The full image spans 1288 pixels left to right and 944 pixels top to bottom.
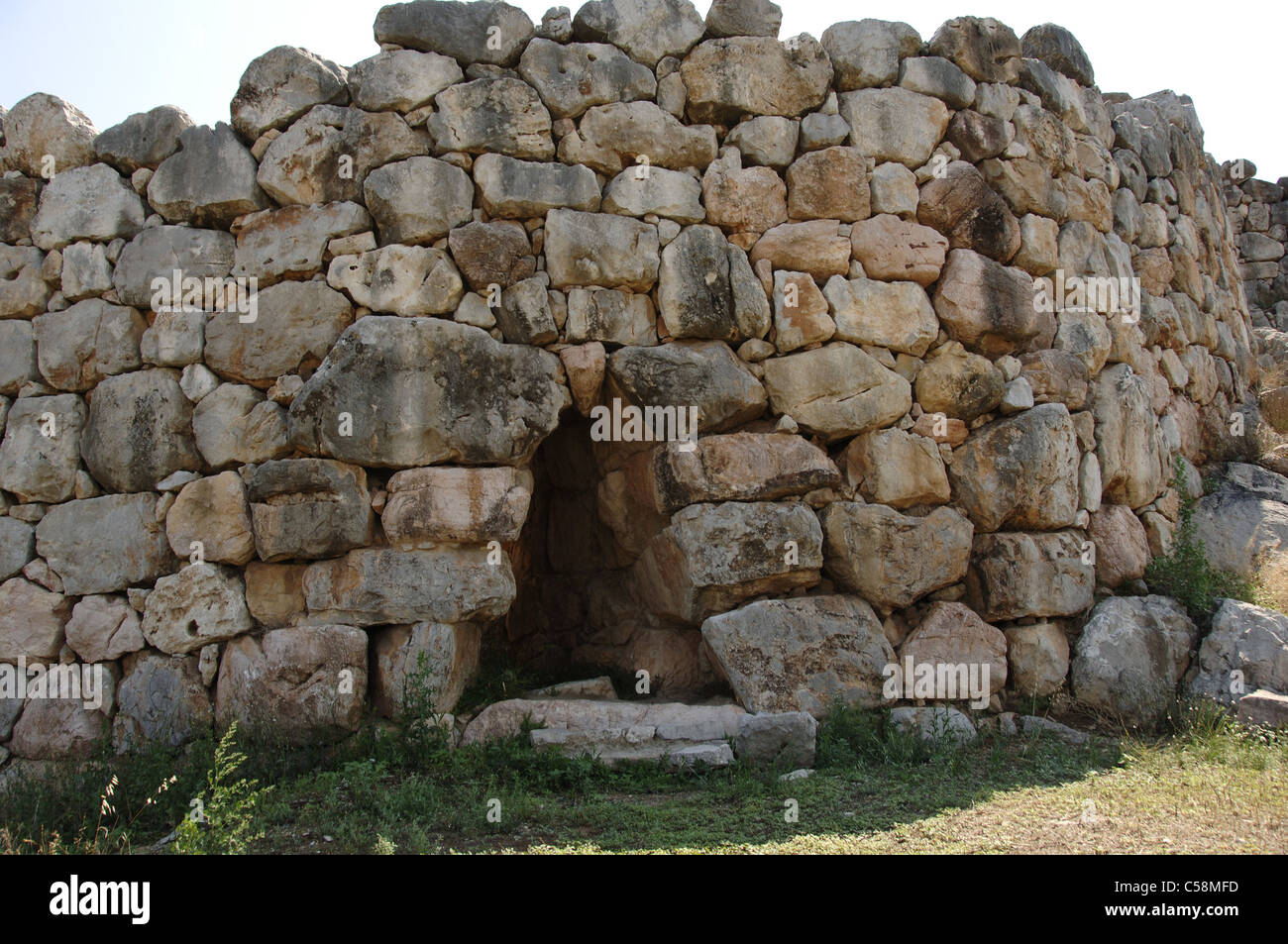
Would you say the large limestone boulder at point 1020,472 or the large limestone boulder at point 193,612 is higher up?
the large limestone boulder at point 1020,472

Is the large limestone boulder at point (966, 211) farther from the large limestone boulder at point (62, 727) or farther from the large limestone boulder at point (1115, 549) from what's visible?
the large limestone boulder at point (62, 727)

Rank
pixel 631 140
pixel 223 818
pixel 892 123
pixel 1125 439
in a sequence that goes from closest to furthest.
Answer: pixel 223 818 < pixel 631 140 < pixel 892 123 < pixel 1125 439

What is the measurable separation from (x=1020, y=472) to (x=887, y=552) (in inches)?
44.2

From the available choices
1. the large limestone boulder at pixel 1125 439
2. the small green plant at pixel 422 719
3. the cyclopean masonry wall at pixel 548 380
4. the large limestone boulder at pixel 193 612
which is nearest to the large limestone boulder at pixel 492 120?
the cyclopean masonry wall at pixel 548 380

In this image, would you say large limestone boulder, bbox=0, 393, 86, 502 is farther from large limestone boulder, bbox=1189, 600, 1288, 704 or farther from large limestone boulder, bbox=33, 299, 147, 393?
large limestone boulder, bbox=1189, 600, 1288, 704

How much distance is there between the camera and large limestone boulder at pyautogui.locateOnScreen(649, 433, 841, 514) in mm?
5914

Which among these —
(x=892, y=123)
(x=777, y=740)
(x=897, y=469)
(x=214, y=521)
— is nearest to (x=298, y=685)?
(x=214, y=521)

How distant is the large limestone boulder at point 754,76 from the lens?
6320 millimetres

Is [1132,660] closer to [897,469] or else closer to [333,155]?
[897,469]

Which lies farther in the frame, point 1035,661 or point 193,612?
point 1035,661

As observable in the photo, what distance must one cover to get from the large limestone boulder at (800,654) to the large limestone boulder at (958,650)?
8.5 inches

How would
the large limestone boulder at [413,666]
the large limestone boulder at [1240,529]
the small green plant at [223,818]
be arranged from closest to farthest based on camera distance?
the small green plant at [223,818] → the large limestone boulder at [413,666] → the large limestone boulder at [1240,529]

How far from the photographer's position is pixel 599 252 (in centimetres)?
596

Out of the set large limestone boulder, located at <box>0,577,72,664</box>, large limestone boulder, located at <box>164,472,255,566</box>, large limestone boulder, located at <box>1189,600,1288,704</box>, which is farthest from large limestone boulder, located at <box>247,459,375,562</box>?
large limestone boulder, located at <box>1189,600,1288,704</box>
